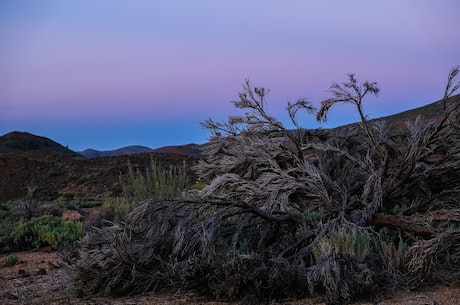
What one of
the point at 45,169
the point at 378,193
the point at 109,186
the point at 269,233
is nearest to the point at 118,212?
the point at 269,233

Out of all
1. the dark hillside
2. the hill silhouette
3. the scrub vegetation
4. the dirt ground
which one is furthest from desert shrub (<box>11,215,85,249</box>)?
the hill silhouette

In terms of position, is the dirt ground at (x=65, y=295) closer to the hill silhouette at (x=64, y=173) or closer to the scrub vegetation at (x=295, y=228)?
the scrub vegetation at (x=295, y=228)

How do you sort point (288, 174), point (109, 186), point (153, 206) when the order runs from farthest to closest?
point (109, 186) < point (288, 174) < point (153, 206)

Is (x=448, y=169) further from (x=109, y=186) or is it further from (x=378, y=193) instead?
(x=109, y=186)

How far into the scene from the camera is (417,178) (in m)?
8.27

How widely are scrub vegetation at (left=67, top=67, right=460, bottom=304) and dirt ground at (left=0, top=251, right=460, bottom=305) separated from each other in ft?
0.48

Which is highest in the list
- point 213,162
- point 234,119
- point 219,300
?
point 234,119

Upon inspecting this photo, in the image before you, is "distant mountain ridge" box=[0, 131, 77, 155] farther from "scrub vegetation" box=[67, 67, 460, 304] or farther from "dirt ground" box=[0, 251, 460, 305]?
"scrub vegetation" box=[67, 67, 460, 304]

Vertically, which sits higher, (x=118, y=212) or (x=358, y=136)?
(x=358, y=136)

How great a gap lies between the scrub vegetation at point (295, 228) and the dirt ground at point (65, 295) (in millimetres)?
145

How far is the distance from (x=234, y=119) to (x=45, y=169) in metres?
17.8

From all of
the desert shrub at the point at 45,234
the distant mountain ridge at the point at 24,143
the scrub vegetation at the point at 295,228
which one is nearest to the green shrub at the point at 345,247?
the scrub vegetation at the point at 295,228

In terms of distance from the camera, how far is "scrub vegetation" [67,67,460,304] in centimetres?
586

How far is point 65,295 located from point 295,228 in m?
2.86
